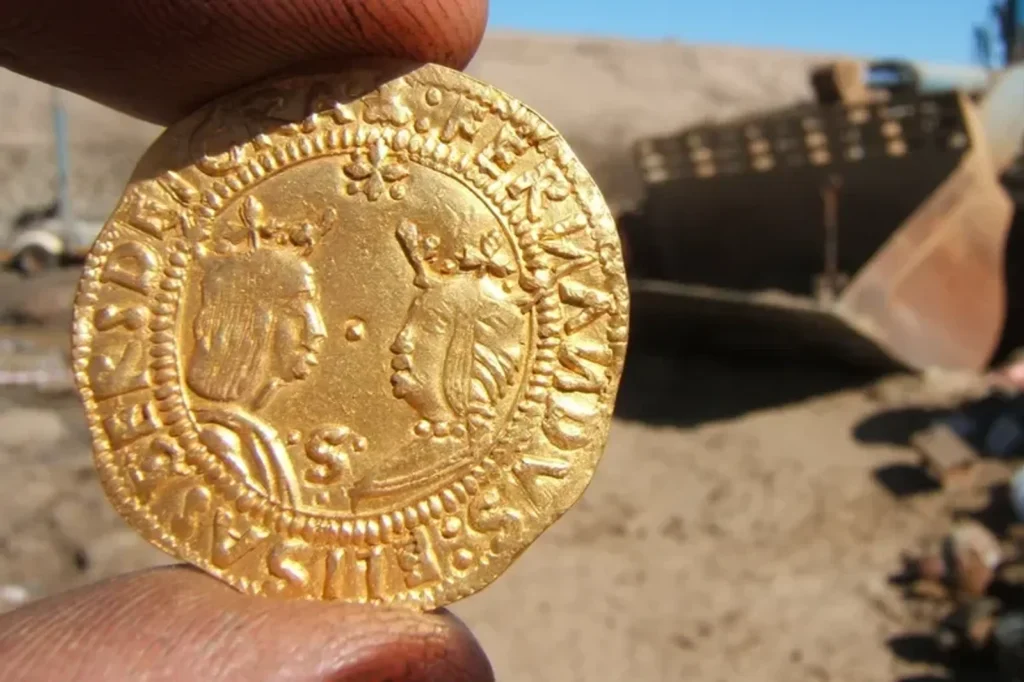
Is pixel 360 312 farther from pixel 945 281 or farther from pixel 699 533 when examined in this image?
pixel 945 281

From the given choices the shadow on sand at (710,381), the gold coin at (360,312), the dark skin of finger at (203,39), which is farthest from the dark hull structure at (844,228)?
the dark skin of finger at (203,39)

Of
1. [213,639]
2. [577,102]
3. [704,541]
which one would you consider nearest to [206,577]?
[213,639]

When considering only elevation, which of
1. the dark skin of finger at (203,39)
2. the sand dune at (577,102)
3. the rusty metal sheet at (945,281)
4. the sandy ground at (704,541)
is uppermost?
the sand dune at (577,102)

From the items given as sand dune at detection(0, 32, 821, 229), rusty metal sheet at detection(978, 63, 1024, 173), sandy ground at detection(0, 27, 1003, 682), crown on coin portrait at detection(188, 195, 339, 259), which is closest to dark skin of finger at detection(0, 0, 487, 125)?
crown on coin portrait at detection(188, 195, 339, 259)

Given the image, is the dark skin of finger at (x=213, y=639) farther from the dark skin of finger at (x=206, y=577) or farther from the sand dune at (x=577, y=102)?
the sand dune at (x=577, y=102)

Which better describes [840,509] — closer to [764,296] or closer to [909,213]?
[764,296]

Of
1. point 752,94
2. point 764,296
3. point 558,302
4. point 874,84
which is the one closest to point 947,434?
point 764,296

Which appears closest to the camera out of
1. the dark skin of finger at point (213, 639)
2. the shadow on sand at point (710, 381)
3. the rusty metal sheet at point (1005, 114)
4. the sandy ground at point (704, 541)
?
the dark skin of finger at point (213, 639)
